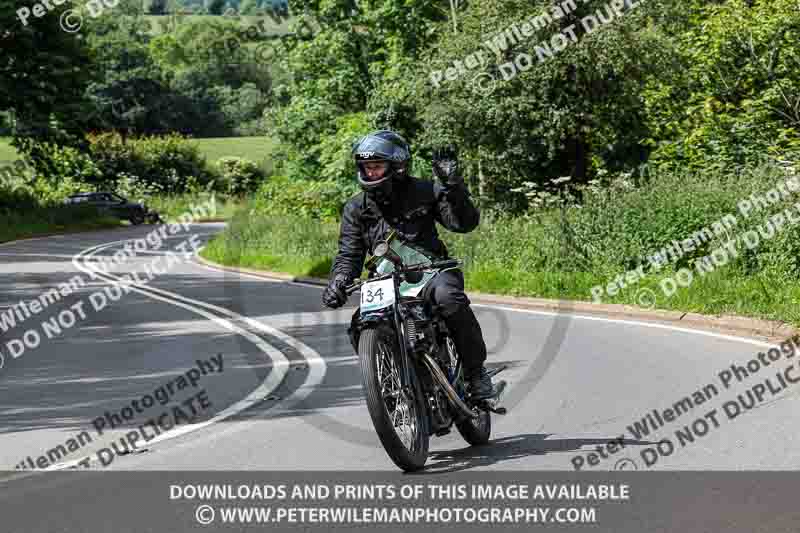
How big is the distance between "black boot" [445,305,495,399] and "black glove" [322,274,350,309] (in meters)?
0.65

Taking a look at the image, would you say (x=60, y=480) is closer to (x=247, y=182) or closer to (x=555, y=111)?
(x=555, y=111)

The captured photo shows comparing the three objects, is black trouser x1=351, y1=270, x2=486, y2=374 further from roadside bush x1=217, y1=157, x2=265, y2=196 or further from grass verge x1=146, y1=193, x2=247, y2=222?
roadside bush x1=217, y1=157, x2=265, y2=196

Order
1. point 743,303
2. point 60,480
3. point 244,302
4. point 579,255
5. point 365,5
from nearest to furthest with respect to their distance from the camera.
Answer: point 60,480
point 743,303
point 579,255
point 244,302
point 365,5

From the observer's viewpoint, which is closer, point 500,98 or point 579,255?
point 579,255

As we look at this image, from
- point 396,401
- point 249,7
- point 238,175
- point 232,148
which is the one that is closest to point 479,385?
point 396,401

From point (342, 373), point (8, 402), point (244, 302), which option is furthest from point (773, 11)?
point (8, 402)

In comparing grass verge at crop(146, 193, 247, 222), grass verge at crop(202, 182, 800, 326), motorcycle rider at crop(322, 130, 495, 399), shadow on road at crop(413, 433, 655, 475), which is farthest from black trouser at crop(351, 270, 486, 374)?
grass verge at crop(146, 193, 247, 222)

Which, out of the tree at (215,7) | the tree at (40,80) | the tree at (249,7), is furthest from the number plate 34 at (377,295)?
the tree at (215,7)

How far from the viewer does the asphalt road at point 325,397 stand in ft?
23.4

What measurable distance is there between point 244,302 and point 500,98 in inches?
424

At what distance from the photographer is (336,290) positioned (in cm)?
693

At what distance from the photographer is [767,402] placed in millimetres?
8656

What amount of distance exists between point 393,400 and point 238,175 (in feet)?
256

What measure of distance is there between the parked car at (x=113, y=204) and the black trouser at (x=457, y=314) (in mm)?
50822
